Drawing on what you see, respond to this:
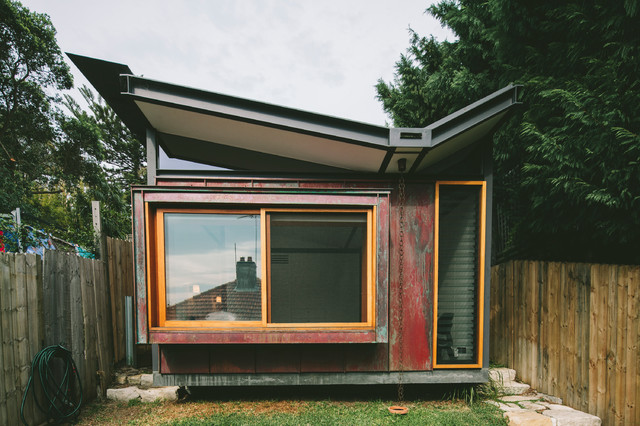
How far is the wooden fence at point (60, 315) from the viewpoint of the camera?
8.24ft

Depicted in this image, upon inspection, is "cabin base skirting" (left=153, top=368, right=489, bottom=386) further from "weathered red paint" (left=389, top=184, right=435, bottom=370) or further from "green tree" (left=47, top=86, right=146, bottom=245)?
"green tree" (left=47, top=86, right=146, bottom=245)

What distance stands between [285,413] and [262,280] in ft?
4.61

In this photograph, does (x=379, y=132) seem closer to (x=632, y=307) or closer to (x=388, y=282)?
(x=388, y=282)

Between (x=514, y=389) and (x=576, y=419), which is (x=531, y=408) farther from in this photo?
(x=514, y=389)

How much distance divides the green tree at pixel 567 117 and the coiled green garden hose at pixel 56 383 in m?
5.54

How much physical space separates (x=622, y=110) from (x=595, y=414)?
298 cm

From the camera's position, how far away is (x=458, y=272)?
3.42m

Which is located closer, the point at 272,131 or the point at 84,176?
the point at 272,131

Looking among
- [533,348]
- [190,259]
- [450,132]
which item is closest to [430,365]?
[533,348]

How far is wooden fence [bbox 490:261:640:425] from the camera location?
272 centimetres

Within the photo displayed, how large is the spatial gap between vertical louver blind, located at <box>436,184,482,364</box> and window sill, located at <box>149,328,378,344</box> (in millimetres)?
960

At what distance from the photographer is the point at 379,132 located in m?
2.98

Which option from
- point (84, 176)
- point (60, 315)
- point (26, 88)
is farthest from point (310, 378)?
point (26, 88)

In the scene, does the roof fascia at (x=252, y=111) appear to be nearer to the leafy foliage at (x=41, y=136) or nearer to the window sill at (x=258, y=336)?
the window sill at (x=258, y=336)
